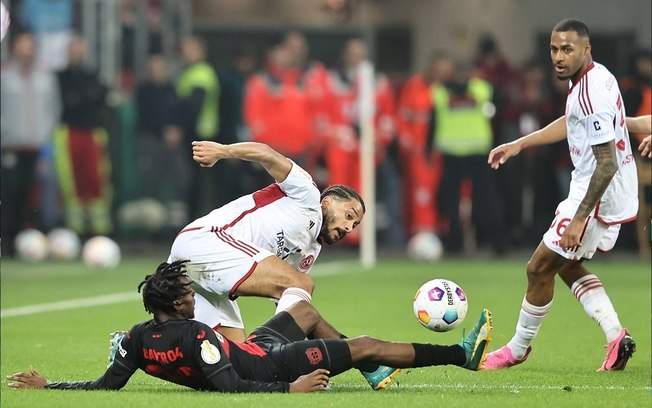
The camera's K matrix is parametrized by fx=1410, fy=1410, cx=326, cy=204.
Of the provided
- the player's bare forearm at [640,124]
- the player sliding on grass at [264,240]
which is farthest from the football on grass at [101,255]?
the player's bare forearm at [640,124]

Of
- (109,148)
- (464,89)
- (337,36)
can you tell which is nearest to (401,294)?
(464,89)

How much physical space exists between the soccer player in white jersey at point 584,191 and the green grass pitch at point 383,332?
28 centimetres

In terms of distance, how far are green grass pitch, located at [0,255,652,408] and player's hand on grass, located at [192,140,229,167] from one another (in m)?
1.26

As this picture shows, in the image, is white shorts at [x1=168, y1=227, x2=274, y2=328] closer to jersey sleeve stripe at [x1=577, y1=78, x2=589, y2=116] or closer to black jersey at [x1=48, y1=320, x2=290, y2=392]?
black jersey at [x1=48, y1=320, x2=290, y2=392]

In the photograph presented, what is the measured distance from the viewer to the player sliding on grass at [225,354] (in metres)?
7.14

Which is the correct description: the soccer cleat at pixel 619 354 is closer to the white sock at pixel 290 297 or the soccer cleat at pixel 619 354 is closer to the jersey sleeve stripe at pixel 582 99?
the jersey sleeve stripe at pixel 582 99

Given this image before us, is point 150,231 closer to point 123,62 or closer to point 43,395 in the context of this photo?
point 123,62

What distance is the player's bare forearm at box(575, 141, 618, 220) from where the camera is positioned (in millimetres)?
8188

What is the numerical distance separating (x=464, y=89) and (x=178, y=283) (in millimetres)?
12897

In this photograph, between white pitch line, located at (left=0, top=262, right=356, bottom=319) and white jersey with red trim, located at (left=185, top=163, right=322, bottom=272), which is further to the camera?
white pitch line, located at (left=0, top=262, right=356, bottom=319)

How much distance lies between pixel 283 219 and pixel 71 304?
5845 mm

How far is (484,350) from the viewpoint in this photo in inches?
299

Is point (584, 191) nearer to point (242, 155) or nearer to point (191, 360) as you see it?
point (242, 155)

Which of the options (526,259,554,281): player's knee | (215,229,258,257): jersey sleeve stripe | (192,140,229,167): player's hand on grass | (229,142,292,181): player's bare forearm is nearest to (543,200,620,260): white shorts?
(526,259,554,281): player's knee
